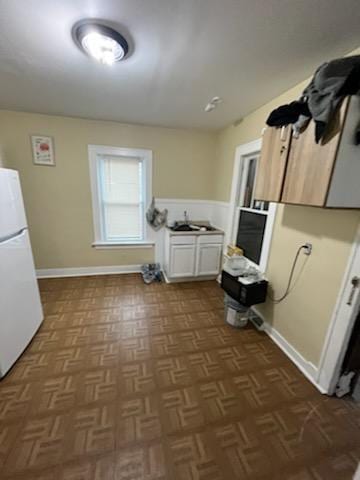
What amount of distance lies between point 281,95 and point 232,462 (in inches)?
115

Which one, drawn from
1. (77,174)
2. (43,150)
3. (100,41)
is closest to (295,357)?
(100,41)

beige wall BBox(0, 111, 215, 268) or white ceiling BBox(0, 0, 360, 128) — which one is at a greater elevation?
white ceiling BBox(0, 0, 360, 128)

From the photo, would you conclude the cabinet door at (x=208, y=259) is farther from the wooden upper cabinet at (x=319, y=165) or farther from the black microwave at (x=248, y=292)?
the wooden upper cabinet at (x=319, y=165)

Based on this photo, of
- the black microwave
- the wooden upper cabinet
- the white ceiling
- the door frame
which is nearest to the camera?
the white ceiling

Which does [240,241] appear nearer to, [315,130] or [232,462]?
[315,130]

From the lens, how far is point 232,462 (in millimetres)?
1182

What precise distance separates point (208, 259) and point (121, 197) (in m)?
1.77

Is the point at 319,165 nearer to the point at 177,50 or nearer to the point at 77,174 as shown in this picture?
the point at 177,50

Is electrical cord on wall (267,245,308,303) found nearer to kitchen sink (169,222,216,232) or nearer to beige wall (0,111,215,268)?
→ kitchen sink (169,222,216,232)

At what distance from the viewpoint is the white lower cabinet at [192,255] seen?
10.5 ft

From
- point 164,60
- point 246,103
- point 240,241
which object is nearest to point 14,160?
point 164,60

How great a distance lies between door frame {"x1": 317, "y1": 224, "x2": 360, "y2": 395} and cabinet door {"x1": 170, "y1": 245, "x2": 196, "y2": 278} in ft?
6.52

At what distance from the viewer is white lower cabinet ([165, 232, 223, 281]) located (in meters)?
3.20

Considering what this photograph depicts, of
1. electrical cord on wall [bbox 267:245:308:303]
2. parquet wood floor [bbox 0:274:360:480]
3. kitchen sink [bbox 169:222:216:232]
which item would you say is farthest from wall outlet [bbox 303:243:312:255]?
kitchen sink [bbox 169:222:216:232]
